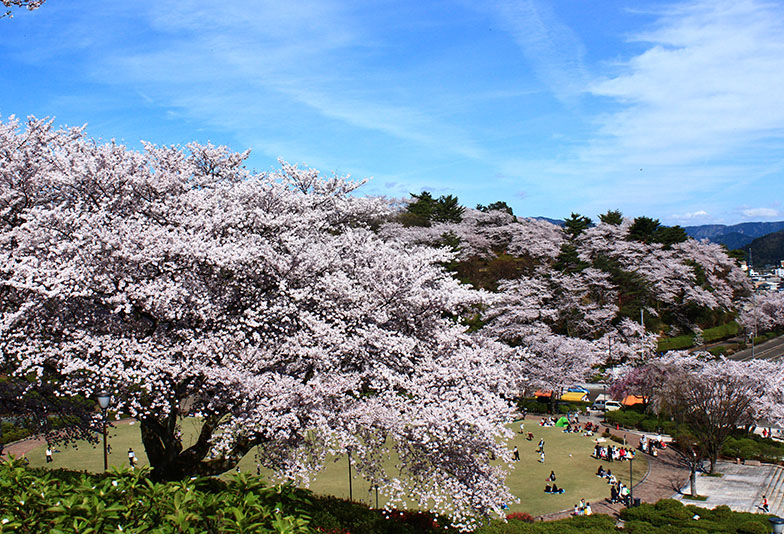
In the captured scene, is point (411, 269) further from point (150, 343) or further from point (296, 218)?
point (150, 343)

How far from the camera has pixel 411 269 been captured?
15.4m

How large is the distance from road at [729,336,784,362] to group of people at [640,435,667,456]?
2663 centimetres

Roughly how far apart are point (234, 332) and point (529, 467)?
72.1 ft

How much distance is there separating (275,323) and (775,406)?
115ft

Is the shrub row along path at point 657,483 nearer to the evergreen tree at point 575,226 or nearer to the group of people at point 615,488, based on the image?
the group of people at point 615,488

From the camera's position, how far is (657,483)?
2916 centimetres

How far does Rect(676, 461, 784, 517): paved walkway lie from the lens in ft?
85.4

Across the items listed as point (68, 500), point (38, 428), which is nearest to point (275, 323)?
point (68, 500)

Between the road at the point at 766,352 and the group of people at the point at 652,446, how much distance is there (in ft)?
87.4

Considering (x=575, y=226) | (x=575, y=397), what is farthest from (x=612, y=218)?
(x=575, y=397)

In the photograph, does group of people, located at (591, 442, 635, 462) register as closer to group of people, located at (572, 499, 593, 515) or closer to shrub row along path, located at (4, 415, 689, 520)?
shrub row along path, located at (4, 415, 689, 520)

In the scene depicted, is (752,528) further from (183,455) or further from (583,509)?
(183,455)

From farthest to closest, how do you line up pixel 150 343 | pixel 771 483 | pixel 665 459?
pixel 665 459 → pixel 771 483 → pixel 150 343

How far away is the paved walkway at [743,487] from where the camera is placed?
26.0 m
